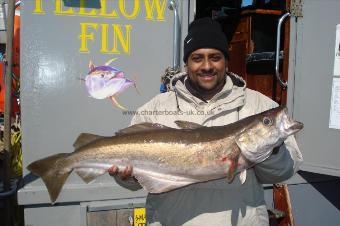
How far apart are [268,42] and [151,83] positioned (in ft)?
8.19

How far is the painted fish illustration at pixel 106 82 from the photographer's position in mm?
3398

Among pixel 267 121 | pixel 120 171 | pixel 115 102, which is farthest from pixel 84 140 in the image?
pixel 267 121

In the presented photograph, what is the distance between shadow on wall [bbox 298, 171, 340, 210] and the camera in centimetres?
407

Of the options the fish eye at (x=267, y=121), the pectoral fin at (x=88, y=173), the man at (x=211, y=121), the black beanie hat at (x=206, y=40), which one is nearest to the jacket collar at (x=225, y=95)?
the man at (x=211, y=121)

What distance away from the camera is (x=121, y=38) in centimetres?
346

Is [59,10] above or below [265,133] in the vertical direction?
above

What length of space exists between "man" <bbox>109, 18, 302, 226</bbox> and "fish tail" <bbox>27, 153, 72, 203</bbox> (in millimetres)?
348

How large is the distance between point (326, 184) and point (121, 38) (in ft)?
9.35

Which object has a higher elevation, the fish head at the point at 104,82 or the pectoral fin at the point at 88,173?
the fish head at the point at 104,82

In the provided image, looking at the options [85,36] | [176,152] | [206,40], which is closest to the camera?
[176,152]

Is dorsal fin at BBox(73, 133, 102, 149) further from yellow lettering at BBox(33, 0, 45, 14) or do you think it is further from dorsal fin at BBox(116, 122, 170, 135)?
yellow lettering at BBox(33, 0, 45, 14)

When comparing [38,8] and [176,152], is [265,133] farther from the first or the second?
[38,8]

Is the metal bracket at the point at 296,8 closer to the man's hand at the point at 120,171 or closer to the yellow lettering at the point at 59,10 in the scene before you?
the yellow lettering at the point at 59,10

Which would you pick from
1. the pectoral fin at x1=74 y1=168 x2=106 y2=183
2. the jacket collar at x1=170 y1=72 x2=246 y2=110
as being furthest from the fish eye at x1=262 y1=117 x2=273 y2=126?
the pectoral fin at x1=74 y1=168 x2=106 y2=183
